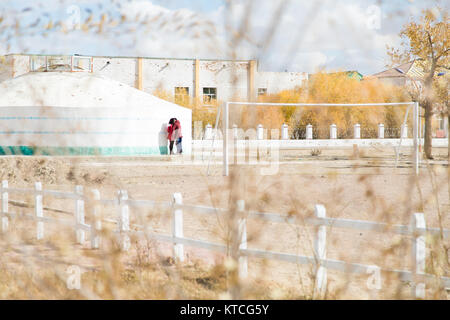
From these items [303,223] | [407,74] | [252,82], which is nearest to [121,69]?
[407,74]

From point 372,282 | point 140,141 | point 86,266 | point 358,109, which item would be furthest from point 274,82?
point 358,109

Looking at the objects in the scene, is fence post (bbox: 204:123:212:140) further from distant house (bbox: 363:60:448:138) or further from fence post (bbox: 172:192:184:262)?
fence post (bbox: 172:192:184:262)

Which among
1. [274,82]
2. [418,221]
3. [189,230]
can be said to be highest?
[274,82]

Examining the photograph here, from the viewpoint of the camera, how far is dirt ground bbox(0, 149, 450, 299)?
2.92 m

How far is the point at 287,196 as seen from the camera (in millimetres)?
11016

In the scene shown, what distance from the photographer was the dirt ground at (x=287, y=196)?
292 cm

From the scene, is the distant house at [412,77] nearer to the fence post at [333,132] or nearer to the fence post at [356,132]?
the fence post at [356,132]

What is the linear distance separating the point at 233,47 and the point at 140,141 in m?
20.6

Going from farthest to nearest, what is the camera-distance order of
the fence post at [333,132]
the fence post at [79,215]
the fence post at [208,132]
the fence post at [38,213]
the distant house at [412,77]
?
1. the fence post at [333,132]
2. the fence post at [208,132]
3. the fence post at [38,213]
4. the fence post at [79,215]
5. the distant house at [412,77]

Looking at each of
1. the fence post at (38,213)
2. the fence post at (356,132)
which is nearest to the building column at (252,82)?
the fence post at (38,213)

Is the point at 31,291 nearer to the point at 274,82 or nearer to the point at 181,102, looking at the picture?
the point at 274,82

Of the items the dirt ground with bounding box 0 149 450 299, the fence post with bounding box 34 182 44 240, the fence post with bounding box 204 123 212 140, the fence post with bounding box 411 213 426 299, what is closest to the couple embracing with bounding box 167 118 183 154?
the dirt ground with bounding box 0 149 450 299

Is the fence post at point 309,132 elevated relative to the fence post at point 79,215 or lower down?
elevated

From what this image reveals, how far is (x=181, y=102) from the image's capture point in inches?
1460
